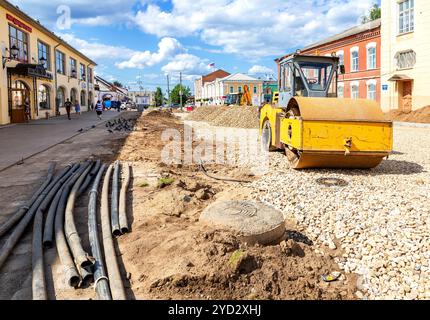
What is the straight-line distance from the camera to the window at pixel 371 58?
105ft

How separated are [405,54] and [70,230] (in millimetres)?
29215

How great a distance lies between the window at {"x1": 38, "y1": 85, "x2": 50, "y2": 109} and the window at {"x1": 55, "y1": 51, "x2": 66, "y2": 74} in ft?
14.5

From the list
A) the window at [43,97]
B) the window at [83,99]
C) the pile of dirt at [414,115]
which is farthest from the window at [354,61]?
the window at [83,99]

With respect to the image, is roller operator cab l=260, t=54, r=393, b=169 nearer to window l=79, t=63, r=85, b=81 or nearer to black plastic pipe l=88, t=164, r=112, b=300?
black plastic pipe l=88, t=164, r=112, b=300

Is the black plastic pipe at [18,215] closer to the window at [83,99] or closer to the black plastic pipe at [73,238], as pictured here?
the black plastic pipe at [73,238]

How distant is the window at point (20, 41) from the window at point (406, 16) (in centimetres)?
2671

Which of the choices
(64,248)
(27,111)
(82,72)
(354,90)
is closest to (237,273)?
(64,248)

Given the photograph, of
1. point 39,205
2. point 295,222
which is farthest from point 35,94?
point 295,222

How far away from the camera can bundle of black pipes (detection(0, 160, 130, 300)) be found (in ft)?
12.0

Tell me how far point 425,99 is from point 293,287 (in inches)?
1058

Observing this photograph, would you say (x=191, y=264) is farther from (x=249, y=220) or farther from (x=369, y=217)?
(x=369, y=217)

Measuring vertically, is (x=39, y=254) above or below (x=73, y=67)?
below

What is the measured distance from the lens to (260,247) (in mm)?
4328
